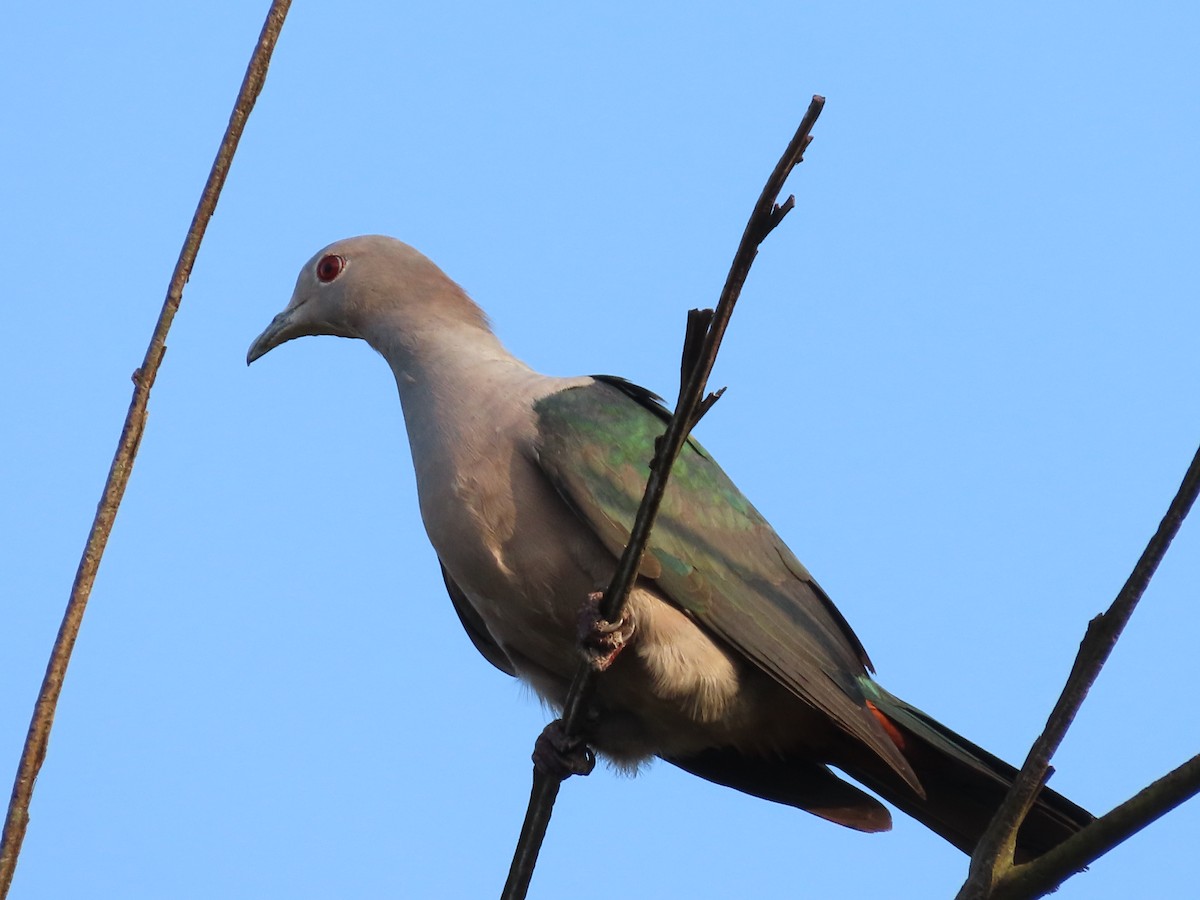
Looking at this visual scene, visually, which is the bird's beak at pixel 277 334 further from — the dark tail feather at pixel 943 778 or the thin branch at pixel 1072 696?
the thin branch at pixel 1072 696

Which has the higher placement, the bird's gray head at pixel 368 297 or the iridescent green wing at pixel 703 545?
the bird's gray head at pixel 368 297

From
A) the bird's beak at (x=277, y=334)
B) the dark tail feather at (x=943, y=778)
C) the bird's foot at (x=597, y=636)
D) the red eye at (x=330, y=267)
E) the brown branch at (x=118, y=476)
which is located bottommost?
the brown branch at (x=118, y=476)

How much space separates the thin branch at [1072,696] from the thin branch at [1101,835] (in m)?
0.03

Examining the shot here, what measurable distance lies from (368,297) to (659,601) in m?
1.98

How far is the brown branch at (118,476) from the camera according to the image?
2213 mm

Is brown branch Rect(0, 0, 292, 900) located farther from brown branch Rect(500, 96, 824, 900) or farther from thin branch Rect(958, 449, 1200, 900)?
thin branch Rect(958, 449, 1200, 900)

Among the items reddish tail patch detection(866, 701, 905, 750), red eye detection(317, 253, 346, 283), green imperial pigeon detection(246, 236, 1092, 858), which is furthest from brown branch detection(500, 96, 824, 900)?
red eye detection(317, 253, 346, 283)

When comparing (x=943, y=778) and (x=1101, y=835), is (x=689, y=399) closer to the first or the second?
(x=1101, y=835)

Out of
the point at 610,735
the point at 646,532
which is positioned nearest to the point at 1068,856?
the point at 646,532

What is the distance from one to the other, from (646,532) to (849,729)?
1971 mm

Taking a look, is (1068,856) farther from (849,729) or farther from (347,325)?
(347,325)

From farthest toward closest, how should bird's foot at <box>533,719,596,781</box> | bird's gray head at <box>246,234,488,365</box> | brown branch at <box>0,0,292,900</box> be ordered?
bird's gray head at <box>246,234,488,365</box>, bird's foot at <box>533,719,596,781</box>, brown branch at <box>0,0,292,900</box>

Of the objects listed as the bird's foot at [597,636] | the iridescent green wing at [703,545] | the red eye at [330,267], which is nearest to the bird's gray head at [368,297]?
the red eye at [330,267]

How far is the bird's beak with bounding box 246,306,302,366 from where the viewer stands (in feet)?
20.0
